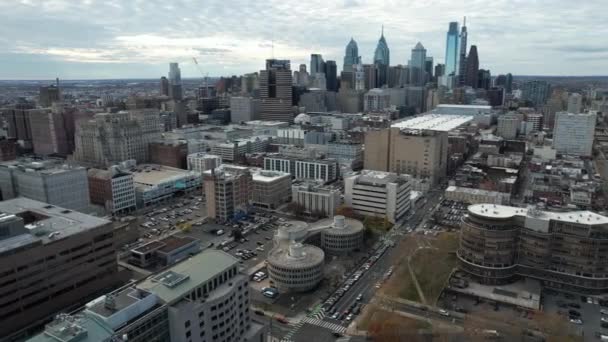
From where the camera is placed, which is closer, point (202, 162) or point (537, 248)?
point (537, 248)

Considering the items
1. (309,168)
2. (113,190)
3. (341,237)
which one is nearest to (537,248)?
(341,237)

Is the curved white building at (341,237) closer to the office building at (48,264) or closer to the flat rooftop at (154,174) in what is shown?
the office building at (48,264)

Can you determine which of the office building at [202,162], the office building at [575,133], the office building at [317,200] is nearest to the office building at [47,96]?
the office building at [202,162]

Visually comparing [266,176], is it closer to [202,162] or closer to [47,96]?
[202,162]

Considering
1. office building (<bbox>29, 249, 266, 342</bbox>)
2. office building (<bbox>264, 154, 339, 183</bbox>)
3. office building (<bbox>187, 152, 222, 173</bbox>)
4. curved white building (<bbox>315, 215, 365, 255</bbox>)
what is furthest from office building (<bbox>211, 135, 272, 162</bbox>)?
office building (<bbox>29, 249, 266, 342</bbox>)

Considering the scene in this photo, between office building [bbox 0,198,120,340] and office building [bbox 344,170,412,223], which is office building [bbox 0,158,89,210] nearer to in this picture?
office building [bbox 0,198,120,340]

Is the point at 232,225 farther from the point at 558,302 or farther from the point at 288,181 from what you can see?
the point at 558,302

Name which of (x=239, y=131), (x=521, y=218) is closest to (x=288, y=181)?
(x=521, y=218)
